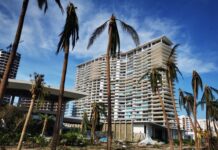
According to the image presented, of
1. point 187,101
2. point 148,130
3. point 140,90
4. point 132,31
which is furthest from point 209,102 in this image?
point 140,90

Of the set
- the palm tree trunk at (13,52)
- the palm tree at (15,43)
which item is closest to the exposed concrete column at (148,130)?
the palm tree at (15,43)

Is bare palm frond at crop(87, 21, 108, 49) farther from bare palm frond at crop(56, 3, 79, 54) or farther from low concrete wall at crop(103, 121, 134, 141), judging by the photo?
low concrete wall at crop(103, 121, 134, 141)

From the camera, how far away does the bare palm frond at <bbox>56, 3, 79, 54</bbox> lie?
13781 mm

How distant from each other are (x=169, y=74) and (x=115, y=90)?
173m

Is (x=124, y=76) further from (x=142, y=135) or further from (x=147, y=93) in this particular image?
(x=142, y=135)

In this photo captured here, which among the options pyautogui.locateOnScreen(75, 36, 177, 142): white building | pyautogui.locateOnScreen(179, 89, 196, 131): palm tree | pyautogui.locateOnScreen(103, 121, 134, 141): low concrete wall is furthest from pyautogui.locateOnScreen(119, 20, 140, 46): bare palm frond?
pyautogui.locateOnScreen(75, 36, 177, 142): white building

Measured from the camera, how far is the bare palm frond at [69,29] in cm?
1378

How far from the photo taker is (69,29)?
13.8m

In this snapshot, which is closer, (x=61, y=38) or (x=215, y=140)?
(x=61, y=38)

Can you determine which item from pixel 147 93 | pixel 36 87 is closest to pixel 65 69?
pixel 36 87

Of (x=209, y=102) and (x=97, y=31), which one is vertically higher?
(x=97, y=31)

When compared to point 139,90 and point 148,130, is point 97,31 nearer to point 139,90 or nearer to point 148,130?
point 148,130

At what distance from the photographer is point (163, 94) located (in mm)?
145250

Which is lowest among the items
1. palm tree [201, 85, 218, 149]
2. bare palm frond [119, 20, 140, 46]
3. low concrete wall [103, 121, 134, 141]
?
low concrete wall [103, 121, 134, 141]
